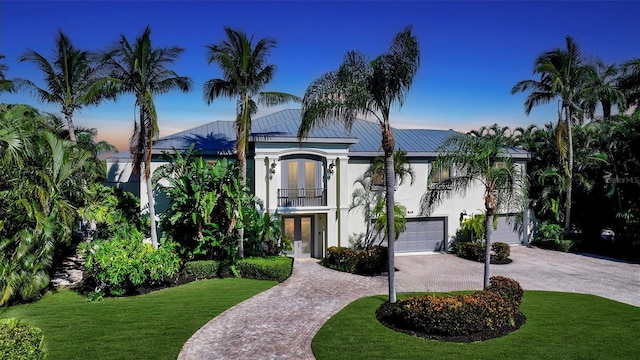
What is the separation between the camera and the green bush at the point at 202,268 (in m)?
16.2

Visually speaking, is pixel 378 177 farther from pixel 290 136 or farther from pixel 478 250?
pixel 478 250

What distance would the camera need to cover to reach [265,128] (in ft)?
72.0

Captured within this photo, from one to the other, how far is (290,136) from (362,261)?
7.22 meters

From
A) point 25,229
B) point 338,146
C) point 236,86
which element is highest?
point 236,86

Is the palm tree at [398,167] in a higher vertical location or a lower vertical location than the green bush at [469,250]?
higher

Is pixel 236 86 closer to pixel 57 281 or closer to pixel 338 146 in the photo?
pixel 338 146

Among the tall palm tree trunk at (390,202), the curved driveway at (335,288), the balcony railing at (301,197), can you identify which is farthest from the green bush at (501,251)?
the tall palm tree trunk at (390,202)

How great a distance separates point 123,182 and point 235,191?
9997 mm

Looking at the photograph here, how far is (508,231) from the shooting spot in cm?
2477

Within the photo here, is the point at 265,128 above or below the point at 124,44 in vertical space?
below

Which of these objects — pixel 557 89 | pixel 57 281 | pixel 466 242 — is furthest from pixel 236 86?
pixel 557 89

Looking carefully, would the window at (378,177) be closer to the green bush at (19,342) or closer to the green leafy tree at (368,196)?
the green leafy tree at (368,196)

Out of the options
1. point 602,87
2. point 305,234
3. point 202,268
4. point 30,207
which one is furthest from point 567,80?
point 30,207

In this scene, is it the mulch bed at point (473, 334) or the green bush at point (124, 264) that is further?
the green bush at point (124, 264)
